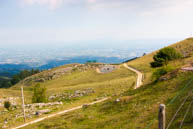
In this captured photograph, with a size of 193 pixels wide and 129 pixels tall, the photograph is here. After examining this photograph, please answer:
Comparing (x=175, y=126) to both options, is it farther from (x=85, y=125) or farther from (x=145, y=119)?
(x=85, y=125)

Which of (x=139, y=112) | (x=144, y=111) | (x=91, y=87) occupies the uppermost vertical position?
(x=144, y=111)

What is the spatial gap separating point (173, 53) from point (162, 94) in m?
40.4

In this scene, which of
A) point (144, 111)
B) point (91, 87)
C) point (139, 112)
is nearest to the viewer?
point (144, 111)

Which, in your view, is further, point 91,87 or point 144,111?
point 91,87

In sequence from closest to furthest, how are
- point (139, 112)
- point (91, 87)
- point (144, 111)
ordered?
1. point (144, 111)
2. point (139, 112)
3. point (91, 87)

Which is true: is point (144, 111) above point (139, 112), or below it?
above

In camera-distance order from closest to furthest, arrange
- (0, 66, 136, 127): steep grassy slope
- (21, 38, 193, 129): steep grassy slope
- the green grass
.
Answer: (21, 38, 193, 129): steep grassy slope < the green grass < (0, 66, 136, 127): steep grassy slope

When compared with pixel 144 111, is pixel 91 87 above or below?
below

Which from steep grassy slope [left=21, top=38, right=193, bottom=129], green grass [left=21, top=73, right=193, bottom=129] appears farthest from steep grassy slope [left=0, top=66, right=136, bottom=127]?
steep grassy slope [left=21, top=38, right=193, bottom=129]

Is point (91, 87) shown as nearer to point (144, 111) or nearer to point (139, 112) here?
point (139, 112)

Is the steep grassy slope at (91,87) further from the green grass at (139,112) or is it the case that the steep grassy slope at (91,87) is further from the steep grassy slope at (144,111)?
the steep grassy slope at (144,111)

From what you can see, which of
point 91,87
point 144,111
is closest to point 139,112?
point 144,111

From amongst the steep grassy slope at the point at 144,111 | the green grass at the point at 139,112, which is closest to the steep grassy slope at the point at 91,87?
the green grass at the point at 139,112

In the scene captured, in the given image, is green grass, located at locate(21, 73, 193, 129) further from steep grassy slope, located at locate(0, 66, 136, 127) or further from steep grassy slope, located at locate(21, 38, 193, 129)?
steep grassy slope, located at locate(0, 66, 136, 127)
